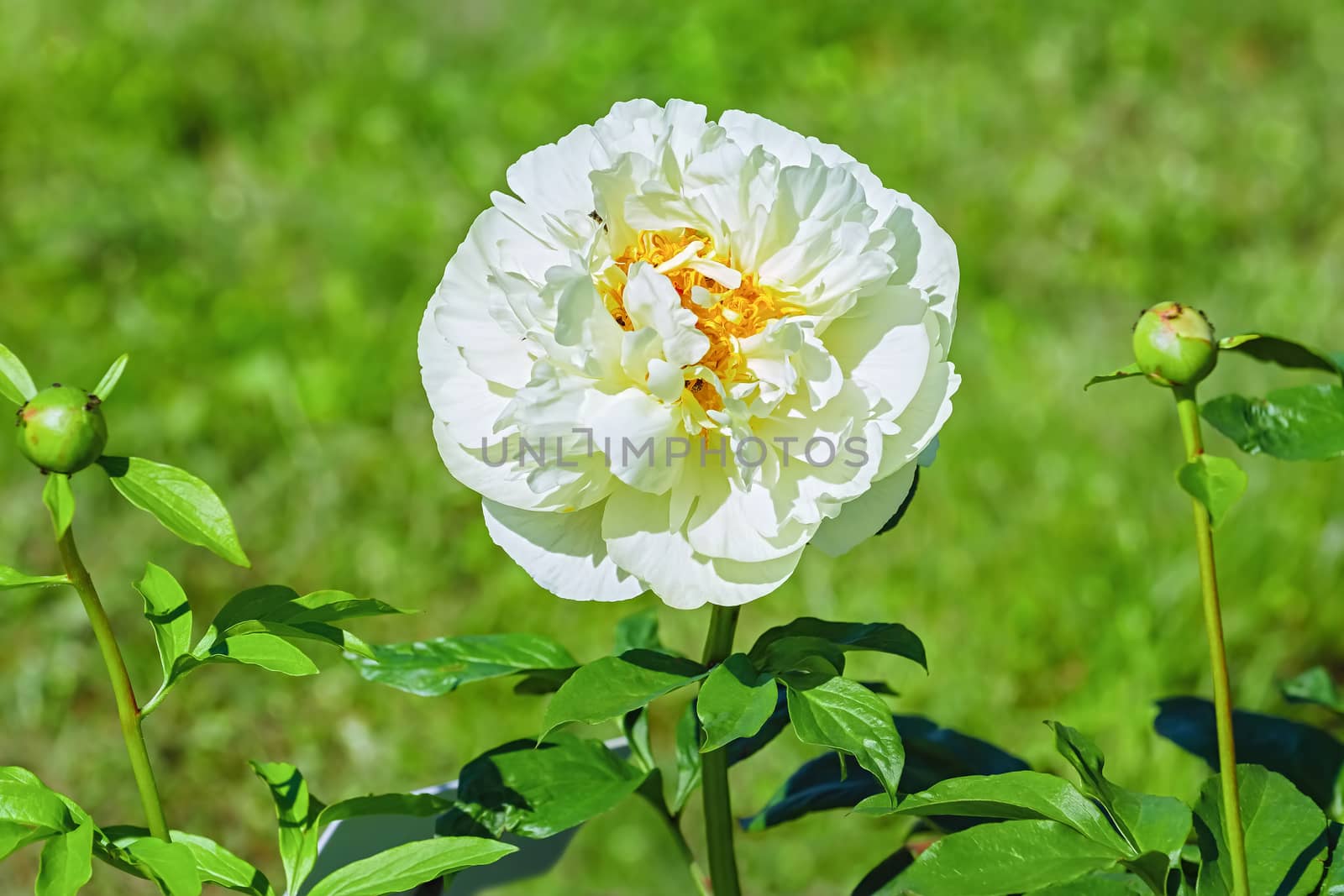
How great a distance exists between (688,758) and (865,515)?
25 centimetres

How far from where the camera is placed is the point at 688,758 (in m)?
0.92

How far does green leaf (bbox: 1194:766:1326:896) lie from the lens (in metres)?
0.75

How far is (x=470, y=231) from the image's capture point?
2.68ft

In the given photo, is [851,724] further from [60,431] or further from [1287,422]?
[60,431]

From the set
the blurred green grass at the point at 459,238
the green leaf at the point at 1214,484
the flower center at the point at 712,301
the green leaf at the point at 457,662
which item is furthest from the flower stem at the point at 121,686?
the blurred green grass at the point at 459,238

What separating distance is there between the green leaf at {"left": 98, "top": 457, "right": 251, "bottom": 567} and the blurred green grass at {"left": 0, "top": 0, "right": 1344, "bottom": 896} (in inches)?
31.3

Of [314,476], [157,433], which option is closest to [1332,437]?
[314,476]

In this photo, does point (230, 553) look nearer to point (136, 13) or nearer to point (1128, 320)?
point (1128, 320)

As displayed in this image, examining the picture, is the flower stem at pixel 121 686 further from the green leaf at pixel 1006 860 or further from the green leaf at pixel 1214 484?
the green leaf at pixel 1214 484

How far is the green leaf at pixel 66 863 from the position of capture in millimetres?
623

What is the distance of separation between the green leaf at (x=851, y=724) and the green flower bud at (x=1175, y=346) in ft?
0.74

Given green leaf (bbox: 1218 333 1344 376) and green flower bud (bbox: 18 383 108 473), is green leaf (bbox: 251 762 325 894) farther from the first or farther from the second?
green leaf (bbox: 1218 333 1344 376)

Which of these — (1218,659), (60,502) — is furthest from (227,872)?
(1218,659)

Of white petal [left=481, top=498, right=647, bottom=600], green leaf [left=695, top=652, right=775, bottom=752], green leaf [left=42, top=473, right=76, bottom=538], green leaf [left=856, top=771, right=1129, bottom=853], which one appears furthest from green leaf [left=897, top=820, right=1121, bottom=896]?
green leaf [left=42, top=473, right=76, bottom=538]
